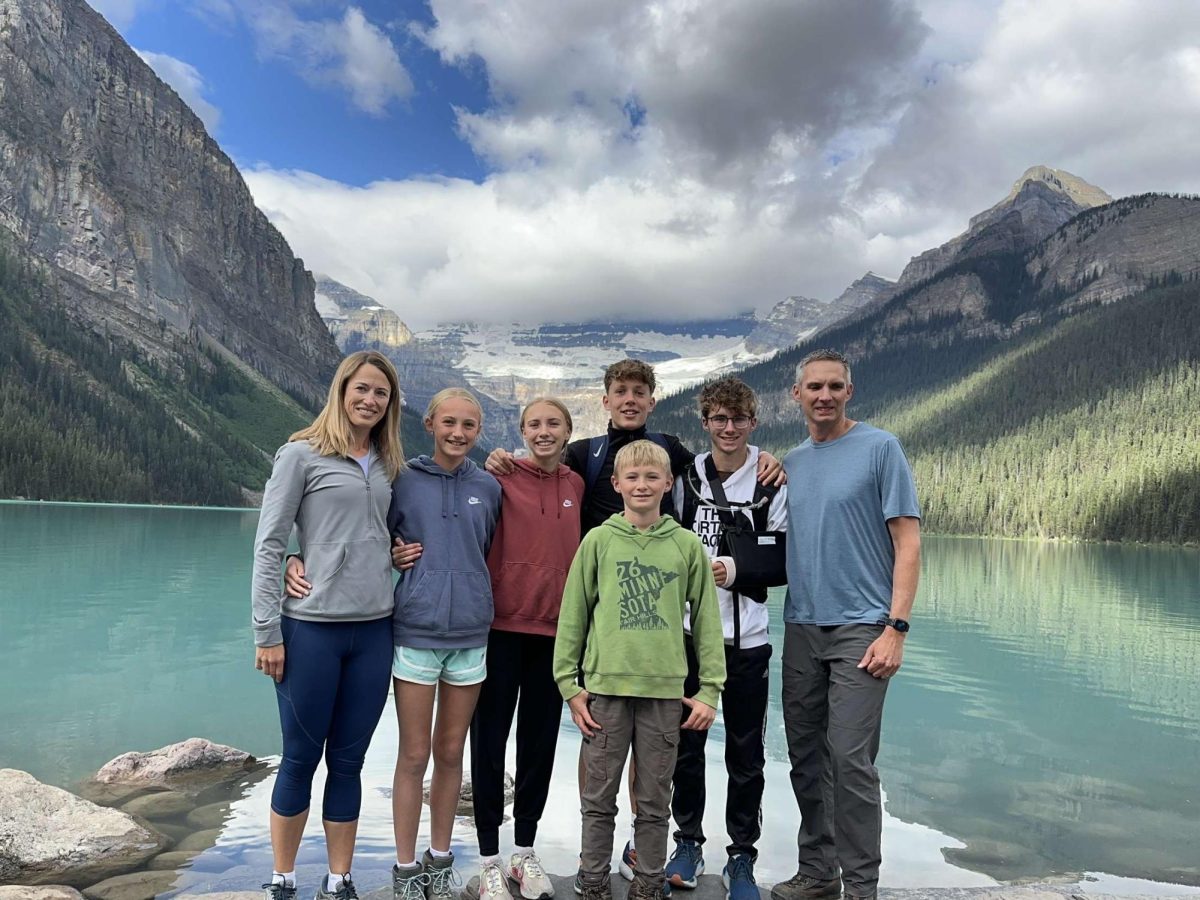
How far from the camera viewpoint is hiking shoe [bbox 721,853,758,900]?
4535mm

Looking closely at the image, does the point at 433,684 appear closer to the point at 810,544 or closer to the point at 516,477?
the point at 516,477

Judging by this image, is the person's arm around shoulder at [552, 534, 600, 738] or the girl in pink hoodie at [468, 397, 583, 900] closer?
the person's arm around shoulder at [552, 534, 600, 738]

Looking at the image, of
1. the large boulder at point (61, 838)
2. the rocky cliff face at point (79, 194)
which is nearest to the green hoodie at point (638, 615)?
the large boulder at point (61, 838)

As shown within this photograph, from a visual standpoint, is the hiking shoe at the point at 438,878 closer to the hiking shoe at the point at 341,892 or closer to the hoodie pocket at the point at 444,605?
the hiking shoe at the point at 341,892

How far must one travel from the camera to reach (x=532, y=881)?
439 cm

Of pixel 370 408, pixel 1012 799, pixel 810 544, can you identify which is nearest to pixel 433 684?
pixel 370 408

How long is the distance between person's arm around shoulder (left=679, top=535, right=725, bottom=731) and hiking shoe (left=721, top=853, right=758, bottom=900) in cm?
85

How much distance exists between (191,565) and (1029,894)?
124 ft

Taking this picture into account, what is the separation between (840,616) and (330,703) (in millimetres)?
2812

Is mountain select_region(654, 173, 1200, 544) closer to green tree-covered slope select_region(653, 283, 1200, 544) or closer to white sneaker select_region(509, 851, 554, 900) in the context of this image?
green tree-covered slope select_region(653, 283, 1200, 544)

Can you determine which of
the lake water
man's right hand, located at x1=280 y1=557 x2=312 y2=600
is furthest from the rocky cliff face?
man's right hand, located at x1=280 y1=557 x2=312 y2=600

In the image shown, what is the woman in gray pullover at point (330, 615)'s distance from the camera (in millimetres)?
4266

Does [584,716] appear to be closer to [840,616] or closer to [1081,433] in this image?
[840,616]

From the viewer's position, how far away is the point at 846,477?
4.65 metres
